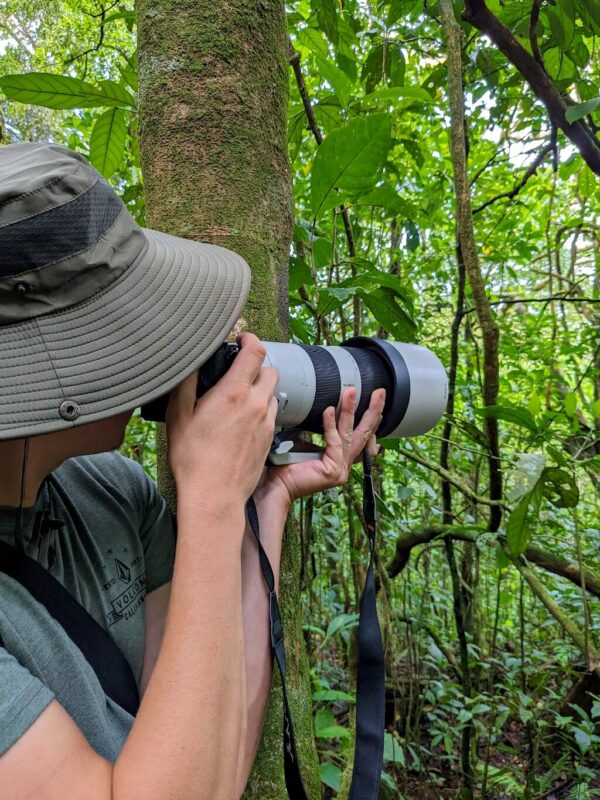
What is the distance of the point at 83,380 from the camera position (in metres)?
0.54

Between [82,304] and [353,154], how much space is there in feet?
2.46

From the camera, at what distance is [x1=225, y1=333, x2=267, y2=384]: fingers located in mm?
717

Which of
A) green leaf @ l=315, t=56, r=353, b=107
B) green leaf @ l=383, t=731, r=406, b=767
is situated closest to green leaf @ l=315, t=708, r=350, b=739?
green leaf @ l=383, t=731, r=406, b=767

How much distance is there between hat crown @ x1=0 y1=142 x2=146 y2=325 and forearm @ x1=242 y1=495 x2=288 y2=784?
42 cm

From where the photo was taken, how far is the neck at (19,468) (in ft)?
2.04

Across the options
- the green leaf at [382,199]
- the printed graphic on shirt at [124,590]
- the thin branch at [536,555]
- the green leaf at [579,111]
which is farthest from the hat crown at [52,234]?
the thin branch at [536,555]

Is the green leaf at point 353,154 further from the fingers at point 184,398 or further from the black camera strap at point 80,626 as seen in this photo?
the black camera strap at point 80,626

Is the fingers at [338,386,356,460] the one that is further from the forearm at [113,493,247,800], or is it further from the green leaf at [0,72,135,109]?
the green leaf at [0,72,135,109]

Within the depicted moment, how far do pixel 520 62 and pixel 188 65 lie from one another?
0.83 meters

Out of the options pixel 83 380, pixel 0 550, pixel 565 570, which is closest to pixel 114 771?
pixel 0 550

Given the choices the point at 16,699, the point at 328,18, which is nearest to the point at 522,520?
the point at 16,699

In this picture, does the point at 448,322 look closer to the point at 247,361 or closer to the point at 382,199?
the point at 382,199

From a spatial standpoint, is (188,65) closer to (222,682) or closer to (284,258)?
(284,258)

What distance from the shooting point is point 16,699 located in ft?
1.60
